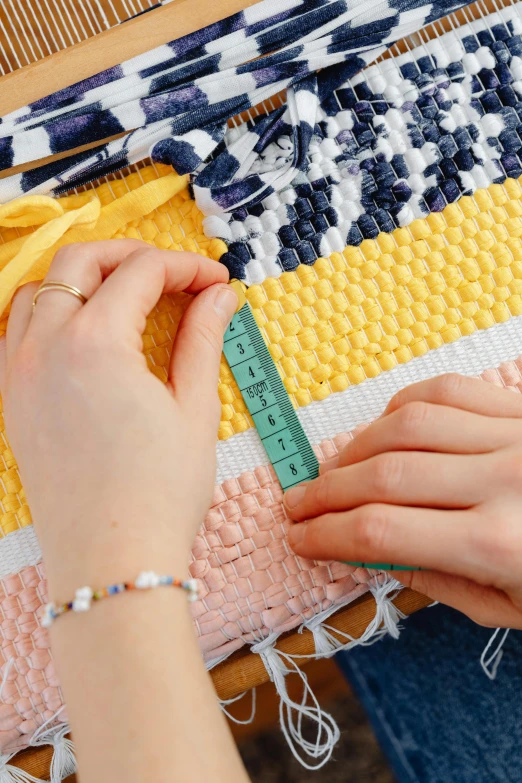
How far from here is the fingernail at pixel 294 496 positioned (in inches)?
25.4

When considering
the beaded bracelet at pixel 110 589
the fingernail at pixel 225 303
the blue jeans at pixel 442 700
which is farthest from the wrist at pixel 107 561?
the blue jeans at pixel 442 700

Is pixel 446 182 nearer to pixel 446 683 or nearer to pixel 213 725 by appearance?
pixel 213 725

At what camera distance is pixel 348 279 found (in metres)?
0.72

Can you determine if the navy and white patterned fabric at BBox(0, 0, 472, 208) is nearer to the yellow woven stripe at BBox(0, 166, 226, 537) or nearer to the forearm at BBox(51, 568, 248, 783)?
the yellow woven stripe at BBox(0, 166, 226, 537)

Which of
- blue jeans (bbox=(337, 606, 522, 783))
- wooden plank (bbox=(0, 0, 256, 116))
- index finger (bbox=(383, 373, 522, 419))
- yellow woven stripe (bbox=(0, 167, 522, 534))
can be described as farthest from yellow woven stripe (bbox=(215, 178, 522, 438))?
blue jeans (bbox=(337, 606, 522, 783))

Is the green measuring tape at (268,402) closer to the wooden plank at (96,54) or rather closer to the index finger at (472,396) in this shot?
the index finger at (472,396)

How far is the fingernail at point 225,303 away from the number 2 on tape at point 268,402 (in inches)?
1.5

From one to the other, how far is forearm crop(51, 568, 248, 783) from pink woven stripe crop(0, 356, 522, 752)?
159 millimetres

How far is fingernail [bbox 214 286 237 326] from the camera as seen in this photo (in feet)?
2.13

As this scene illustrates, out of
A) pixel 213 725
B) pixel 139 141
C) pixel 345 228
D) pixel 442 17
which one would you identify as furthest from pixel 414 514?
pixel 442 17

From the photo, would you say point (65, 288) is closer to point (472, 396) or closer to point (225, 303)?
point (225, 303)

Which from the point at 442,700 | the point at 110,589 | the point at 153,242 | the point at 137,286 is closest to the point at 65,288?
the point at 137,286

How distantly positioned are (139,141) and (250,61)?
17 centimetres

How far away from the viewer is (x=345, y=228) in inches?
28.7
